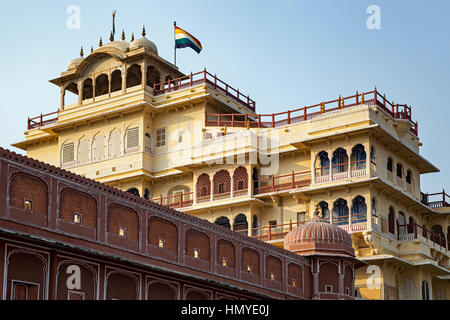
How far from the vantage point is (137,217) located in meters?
32.9

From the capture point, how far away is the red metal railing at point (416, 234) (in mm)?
48375

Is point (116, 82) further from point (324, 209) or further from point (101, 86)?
point (324, 209)

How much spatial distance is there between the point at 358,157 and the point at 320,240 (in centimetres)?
703

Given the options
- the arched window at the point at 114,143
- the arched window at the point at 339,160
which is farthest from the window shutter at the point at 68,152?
the arched window at the point at 339,160

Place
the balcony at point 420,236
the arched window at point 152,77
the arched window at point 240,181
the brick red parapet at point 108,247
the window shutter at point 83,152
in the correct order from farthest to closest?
the arched window at point 152,77 < the window shutter at point 83,152 < the arched window at point 240,181 < the balcony at point 420,236 < the brick red parapet at point 108,247

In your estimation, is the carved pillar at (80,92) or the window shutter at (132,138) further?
the carved pillar at (80,92)

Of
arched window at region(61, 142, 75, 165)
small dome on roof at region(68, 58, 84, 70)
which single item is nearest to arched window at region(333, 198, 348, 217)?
arched window at region(61, 142, 75, 165)

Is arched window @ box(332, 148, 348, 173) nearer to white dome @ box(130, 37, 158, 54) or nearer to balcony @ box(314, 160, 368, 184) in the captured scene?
balcony @ box(314, 160, 368, 184)

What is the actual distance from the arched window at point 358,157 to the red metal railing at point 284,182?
278cm

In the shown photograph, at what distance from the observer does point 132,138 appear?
53.3 m

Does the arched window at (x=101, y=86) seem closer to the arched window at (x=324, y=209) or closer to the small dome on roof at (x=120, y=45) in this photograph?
the small dome on roof at (x=120, y=45)

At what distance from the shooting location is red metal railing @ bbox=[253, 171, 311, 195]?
4841cm

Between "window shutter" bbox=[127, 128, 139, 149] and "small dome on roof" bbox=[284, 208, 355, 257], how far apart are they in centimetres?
→ 1442
